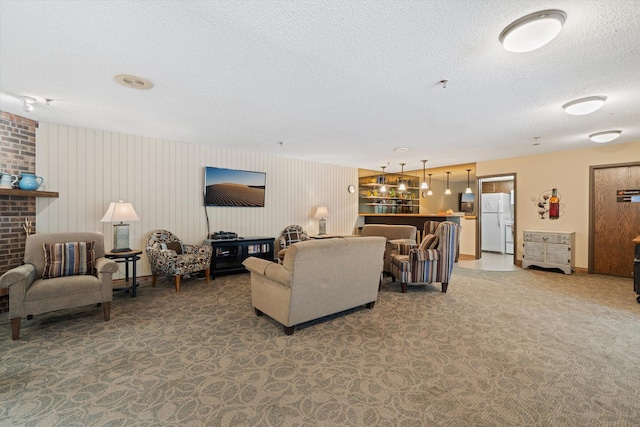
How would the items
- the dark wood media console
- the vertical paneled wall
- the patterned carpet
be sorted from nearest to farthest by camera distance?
the patterned carpet, the vertical paneled wall, the dark wood media console


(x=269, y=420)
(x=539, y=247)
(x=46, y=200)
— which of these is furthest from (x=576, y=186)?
(x=46, y=200)

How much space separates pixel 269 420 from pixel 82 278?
2718 mm

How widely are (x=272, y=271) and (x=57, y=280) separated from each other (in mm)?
2256

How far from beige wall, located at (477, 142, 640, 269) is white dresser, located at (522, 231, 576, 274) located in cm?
26

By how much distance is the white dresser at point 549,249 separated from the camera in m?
5.45

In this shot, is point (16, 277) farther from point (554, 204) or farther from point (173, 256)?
point (554, 204)

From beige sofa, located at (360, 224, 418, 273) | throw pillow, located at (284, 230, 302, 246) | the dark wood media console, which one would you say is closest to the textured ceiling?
beige sofa, located at (360, 224, 418, 273)

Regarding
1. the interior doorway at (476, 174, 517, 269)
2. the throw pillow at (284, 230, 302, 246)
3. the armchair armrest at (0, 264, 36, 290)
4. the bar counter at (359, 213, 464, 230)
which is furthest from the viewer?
the interior doorway at (476, 174, 517, 269)

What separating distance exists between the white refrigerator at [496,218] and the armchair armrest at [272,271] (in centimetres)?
759

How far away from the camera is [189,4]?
1.73 metres

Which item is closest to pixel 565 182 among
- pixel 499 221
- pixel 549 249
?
pixel 549 249

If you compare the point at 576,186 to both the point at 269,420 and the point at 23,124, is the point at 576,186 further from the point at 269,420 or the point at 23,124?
the point at 23,124

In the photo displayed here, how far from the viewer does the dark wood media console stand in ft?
16.7

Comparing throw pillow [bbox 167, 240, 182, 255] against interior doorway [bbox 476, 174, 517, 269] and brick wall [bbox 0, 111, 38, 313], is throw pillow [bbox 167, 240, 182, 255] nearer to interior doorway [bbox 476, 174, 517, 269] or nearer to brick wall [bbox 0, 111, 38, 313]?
brick wall [bbox 0, 111, 38, 313]
